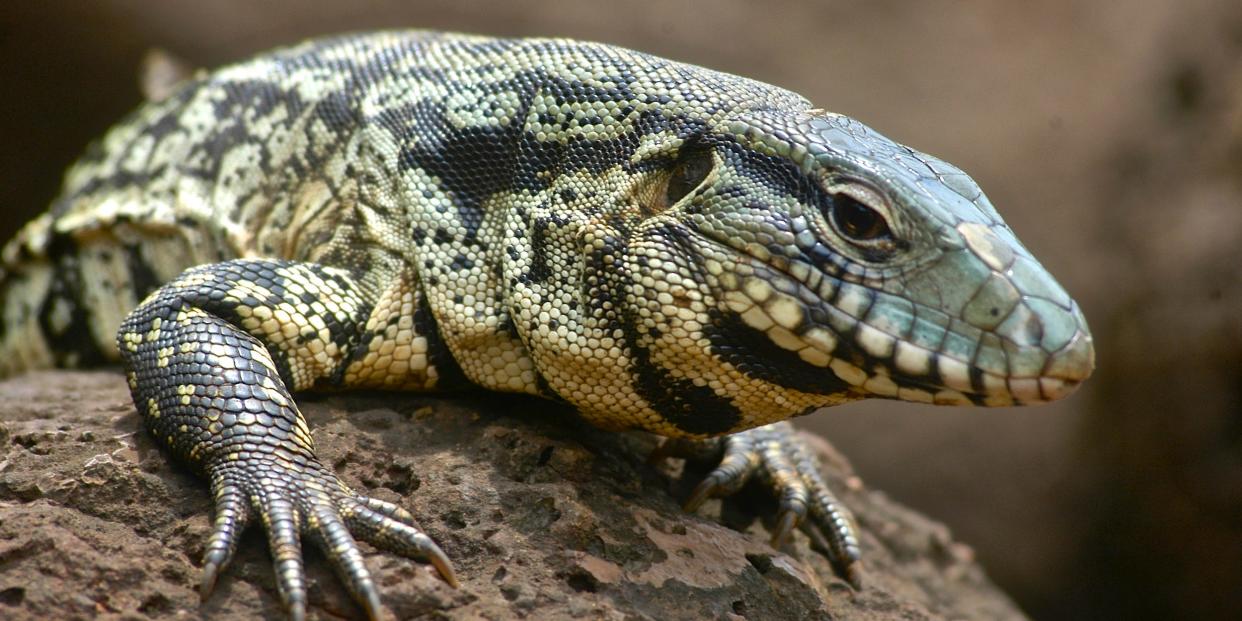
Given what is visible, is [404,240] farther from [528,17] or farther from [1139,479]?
[1139,479]

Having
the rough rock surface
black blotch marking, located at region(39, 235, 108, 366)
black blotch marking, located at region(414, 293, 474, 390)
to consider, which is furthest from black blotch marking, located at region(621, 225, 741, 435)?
black blotch marking, located at region(39, 235, 108, 366)

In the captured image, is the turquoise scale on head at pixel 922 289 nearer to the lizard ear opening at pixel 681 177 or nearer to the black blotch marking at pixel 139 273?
the lizard ear opening at pixel 681 177

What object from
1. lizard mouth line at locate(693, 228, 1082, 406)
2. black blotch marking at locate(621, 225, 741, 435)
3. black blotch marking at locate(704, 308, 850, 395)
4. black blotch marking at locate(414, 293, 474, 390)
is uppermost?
lizard mouth line at locate(693, 228, 1082, 406)

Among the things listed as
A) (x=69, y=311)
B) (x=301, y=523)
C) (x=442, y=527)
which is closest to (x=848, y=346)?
(x=442, y=527)

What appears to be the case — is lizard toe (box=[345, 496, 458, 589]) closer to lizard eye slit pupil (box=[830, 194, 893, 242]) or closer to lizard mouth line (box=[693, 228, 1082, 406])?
lizard mouth line (box=[693, 228, 1082, 406])

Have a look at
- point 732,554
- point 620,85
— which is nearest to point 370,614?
point 732,554

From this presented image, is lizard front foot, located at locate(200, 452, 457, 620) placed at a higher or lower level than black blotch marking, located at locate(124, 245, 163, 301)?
lower

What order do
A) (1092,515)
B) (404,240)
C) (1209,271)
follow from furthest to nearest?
(1092,515) < (1209,271) < (404,240)

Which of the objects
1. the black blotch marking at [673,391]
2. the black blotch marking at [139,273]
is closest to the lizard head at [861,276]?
the black blotch marking at [673,391]
